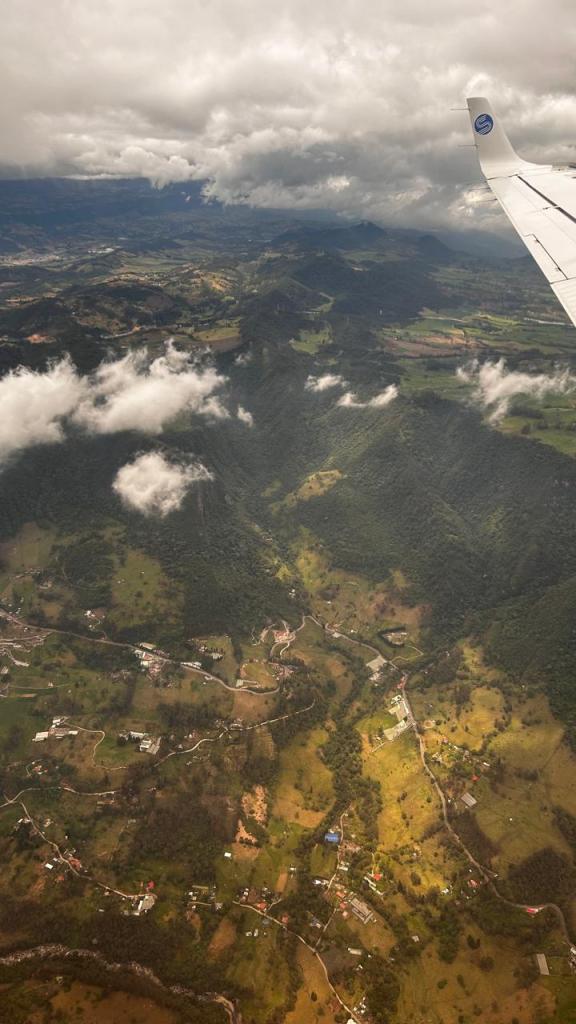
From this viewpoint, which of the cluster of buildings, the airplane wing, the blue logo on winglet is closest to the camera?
the airplane wing

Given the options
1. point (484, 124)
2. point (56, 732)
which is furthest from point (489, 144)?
point (56, 732)

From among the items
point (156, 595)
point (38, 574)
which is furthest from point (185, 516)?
point (38, 574)

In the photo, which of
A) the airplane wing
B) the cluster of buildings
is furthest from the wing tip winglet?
the cluster of buildings

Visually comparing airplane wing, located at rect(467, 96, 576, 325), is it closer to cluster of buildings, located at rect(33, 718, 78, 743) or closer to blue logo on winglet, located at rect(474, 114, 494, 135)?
blue logo on winglet, located at rect(474, 114, 494, 135)

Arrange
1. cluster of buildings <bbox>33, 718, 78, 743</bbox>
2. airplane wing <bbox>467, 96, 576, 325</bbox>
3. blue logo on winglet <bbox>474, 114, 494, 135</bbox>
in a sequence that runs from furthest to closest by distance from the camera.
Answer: cluster of buildings <bbox>33, 718, 78, 743</bbox> → blue logo on winglet <bbox>474, 114, 494, 135</bbox> → airplane wing <bbox>467, 96, 576, 325</bbox>

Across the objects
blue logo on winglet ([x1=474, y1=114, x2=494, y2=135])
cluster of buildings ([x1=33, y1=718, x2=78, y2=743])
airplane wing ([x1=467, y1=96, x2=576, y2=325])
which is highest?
blue logo on winglet ([x1=474, y1=114, x2=494, y2=135])

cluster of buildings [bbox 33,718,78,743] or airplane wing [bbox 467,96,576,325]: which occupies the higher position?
airplane wing [bbox 467,96,576,325]

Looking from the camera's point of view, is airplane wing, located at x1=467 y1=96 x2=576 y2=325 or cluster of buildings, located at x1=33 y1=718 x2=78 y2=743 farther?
cluster of buildings, located at x1=33 y1=718 x2=78 y2=743
